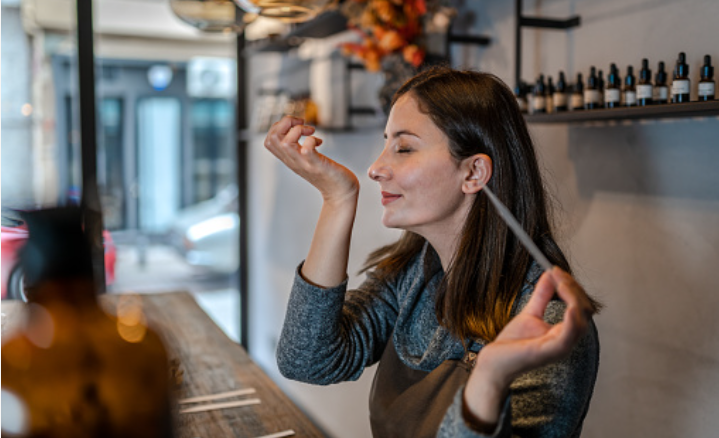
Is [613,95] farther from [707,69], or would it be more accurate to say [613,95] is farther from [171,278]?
[171,278]

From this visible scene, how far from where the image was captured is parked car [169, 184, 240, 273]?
6152mm

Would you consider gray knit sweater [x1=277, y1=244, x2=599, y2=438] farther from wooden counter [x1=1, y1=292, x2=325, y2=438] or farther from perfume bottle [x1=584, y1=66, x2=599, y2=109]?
perfume bottle [x1=584, y1=66, x2=599, y2=109]

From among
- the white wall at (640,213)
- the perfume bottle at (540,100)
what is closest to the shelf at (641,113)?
the perfume bottle at (540,100)

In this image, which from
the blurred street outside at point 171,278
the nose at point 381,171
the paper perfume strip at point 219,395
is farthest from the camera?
the blurred street outside at point 171,278

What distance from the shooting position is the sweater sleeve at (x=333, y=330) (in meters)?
1.27

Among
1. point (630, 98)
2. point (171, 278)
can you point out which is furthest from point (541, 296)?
point (171, 278)

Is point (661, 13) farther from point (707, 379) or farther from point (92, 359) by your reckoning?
point (92, 359)

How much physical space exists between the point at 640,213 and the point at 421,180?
82 cm

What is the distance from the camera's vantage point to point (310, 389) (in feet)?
12.3

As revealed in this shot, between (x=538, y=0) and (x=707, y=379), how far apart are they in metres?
1.17

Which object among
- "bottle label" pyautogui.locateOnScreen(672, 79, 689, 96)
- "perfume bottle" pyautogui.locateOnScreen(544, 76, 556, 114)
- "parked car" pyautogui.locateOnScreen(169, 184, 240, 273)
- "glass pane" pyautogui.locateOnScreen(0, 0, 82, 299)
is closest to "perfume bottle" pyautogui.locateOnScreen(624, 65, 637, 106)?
"bottle label" pyautogui.locateOnScreen(672, 79, 689, 96)

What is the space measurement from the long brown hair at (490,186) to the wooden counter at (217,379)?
505 millimetres

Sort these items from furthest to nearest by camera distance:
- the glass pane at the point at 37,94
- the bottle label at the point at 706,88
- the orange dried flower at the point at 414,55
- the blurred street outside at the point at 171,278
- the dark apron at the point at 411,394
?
1. the blurred street outside at the point at 171,278
2. the glass pane at the point at 37,94
3. the orange dried flower at the point at 414,55
4. the bottle label at the point at 706,88
5. the dark apron at the point at 411,394

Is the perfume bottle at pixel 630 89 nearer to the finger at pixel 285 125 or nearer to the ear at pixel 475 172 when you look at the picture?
the ear at pixel 475 172
